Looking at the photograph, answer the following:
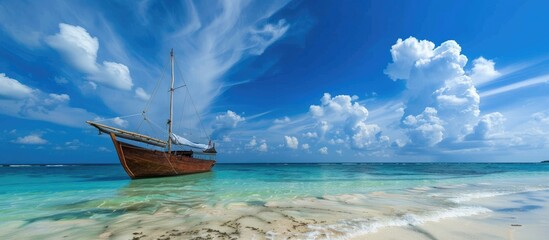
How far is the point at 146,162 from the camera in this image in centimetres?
2303

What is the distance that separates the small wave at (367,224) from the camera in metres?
5.16

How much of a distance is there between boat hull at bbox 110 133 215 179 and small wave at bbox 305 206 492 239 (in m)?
21.0

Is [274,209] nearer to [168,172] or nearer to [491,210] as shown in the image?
[491,210]

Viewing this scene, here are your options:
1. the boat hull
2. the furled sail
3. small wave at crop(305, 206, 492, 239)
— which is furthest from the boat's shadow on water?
the furled sail

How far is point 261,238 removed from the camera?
4926 millimetres

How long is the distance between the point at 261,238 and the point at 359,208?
14.3 feet

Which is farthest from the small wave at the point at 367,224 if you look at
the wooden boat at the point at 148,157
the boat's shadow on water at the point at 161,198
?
→ the wooden boat at the point at 148,157

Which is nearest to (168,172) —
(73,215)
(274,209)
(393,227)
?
(73,215)

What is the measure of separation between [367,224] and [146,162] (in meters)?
22.0

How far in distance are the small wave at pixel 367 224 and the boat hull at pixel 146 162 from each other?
21.0 m

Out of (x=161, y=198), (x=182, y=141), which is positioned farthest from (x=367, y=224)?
(x=182, y=141)

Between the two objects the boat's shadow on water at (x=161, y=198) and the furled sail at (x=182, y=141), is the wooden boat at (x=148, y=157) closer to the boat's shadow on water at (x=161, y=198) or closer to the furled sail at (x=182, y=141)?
the furled sail at (x=182, y=141)

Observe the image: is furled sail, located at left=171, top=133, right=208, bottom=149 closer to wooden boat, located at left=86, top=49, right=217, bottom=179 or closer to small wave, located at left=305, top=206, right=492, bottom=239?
wooden boat, located at left=86, top=49, right=217, bottom=179

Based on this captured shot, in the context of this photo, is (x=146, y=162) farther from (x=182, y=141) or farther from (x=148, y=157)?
(x=182, y=141)
